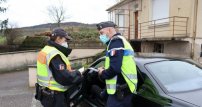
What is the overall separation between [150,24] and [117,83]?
13.0 m

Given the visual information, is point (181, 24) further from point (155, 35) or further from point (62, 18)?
point (62, 18)

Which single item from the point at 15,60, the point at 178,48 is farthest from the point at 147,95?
the point at 15,60

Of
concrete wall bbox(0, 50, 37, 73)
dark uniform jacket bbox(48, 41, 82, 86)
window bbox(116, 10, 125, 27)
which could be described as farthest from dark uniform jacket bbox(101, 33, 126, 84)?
window bbox(116, 10, 125, 27)

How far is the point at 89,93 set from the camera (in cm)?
484

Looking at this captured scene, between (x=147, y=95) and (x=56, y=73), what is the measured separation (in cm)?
124

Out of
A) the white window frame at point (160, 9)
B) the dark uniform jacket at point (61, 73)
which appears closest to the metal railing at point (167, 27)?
the white window frame at point (160, 9)

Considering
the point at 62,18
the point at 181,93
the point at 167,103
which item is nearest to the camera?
the point at 167,103

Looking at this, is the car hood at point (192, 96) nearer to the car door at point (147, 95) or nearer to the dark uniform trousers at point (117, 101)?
the car door at point (147, 95)

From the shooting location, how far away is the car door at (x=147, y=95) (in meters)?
3.52

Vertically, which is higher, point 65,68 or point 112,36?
point 112,36

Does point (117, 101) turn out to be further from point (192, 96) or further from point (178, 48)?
point (178, 48)

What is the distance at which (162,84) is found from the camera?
3.84m

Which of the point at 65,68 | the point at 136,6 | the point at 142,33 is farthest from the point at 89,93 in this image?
the point at 136,6

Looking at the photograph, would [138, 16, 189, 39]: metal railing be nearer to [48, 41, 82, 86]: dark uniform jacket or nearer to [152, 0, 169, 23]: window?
[152, 0, 169, 23]: window
